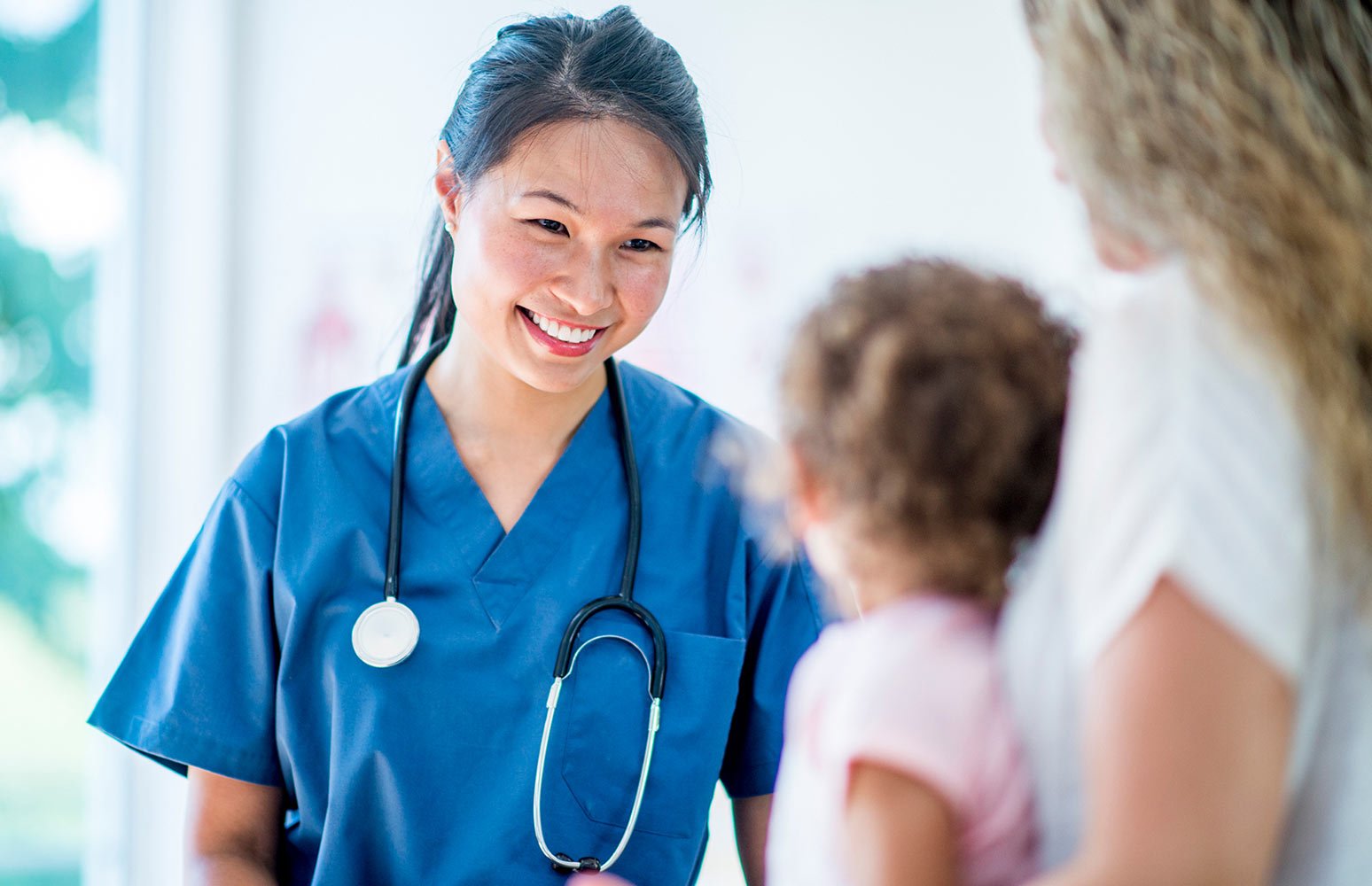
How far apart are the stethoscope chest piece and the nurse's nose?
0.38 m

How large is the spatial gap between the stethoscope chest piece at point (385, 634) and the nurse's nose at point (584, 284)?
380 millimetres

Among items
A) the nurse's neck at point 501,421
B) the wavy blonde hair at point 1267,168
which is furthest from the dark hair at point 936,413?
the nurse's neck at point 501,421

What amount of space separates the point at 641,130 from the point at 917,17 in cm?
144

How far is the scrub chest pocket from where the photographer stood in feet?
4.29

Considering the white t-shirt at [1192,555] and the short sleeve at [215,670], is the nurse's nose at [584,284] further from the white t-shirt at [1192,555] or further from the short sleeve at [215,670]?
the white t-shirt at [1192,555]

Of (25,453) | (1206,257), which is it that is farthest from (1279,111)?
(25,453)

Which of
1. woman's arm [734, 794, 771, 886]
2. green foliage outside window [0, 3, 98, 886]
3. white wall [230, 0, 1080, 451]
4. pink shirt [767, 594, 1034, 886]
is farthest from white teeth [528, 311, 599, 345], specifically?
green foliage outside window [0, 3, 98, 886]

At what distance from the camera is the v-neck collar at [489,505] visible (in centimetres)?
136

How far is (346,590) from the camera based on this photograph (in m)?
1.34

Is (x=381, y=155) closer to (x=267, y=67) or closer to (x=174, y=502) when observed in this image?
(x=267, y=67)

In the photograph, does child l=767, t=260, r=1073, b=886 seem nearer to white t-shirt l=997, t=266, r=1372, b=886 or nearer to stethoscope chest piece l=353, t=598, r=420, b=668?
white t-shirt l=997, t=266, r=1372, b=886

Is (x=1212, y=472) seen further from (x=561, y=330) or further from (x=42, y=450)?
(x=42, y=450)

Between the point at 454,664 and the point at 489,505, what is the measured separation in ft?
0.65

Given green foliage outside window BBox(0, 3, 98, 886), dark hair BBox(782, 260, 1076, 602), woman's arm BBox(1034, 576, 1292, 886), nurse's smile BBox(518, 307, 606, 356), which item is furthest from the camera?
green foliage outside window BBox(0, 3, 98, 886)
